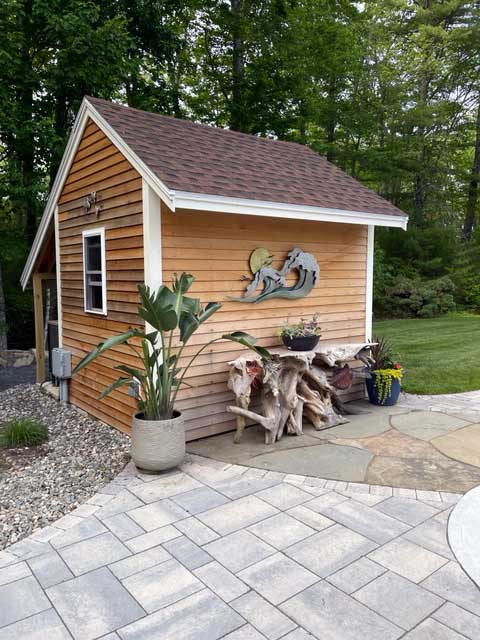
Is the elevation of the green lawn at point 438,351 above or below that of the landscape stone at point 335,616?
above

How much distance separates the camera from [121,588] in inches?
99.2

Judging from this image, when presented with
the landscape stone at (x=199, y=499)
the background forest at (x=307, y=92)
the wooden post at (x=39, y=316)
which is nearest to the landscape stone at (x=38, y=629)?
the landscape stone at (x=199, y=499)

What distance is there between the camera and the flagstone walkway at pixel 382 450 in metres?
3.92

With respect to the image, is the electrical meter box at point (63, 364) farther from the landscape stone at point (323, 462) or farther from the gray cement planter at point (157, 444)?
the landscape stone at point (323, 462)

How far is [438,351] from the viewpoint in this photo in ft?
30.9

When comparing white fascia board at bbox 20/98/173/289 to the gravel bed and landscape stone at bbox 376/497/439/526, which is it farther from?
landscape stone at bbox 376/497/439/526

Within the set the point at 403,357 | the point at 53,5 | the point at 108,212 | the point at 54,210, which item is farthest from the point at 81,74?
the point at 403,357

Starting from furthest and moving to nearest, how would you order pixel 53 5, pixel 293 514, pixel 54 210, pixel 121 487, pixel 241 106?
pixel 241 106, pixel 53 5, pixel 54 210, pixel 121 487, pixel 293 514

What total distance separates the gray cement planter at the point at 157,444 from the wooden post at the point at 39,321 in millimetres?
4366

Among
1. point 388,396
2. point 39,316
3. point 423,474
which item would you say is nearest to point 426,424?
point 388,396

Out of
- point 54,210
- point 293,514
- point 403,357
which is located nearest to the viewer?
point 293,514

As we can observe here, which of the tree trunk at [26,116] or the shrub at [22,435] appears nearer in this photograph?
the shrub at [22,435]

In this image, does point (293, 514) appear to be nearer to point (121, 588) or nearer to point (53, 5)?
point (121, 588)

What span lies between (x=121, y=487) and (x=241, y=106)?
12656 millimetres
